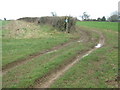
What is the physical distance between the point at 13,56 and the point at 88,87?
6.95m

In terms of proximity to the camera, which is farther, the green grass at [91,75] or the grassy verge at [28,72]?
the grassy verge at [28,72]

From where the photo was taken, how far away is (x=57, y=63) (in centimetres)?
1087

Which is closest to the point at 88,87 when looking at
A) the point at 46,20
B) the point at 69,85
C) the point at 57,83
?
the point at 69,85

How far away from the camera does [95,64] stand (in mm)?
10914

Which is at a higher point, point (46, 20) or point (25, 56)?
point (46, 20)

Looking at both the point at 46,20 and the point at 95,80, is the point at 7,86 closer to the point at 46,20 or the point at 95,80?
the point at 95,80

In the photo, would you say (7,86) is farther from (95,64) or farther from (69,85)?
(95,64)

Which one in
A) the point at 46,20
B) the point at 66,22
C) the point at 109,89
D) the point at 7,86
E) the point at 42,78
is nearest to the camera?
the point at 109,89

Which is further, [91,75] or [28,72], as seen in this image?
[28,72]

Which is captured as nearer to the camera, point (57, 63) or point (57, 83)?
point (57, 83)

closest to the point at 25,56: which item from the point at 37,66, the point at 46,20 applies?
the point at 37,66

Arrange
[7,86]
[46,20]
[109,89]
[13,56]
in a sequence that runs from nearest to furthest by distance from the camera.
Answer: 1. [109,89]
2. [7,86]
3. [13,56]
4. [46,20]

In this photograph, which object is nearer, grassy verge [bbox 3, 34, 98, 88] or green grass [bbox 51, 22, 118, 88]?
green grass [bbox 51, 22, 118, 88]

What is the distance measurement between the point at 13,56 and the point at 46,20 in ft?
87.7
